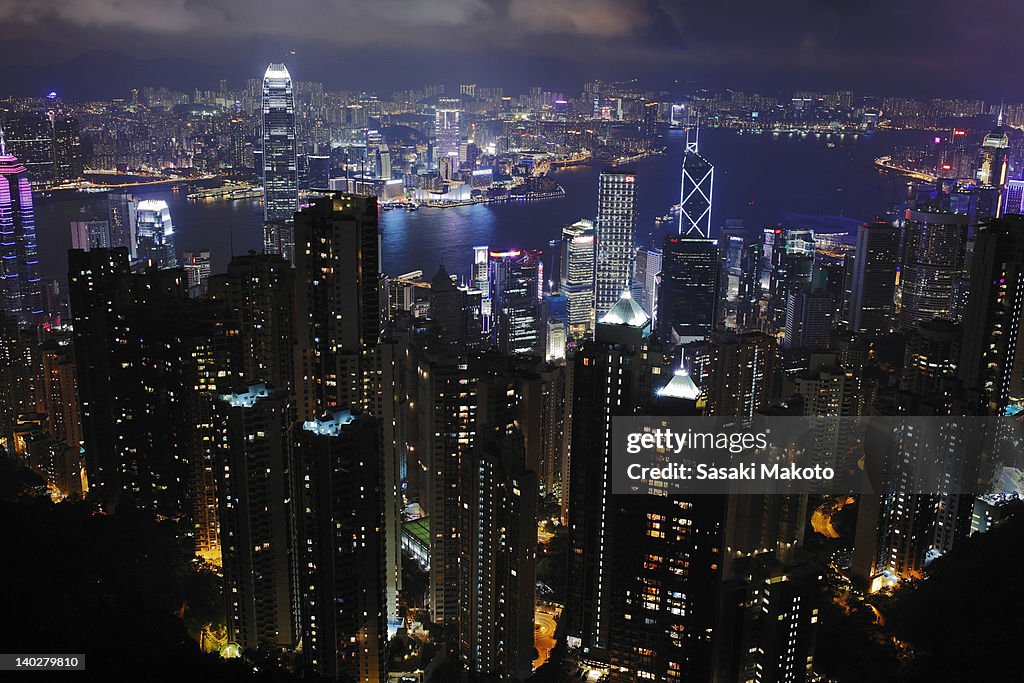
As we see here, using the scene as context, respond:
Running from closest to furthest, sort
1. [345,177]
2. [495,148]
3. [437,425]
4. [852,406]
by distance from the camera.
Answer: [437,425] → [852,406] → [345,177] → [495,148]

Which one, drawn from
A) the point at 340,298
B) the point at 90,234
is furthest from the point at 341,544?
the point at 90,234

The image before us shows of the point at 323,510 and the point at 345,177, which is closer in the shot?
the point at 323,510

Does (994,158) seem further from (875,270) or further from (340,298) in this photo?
(340,298)

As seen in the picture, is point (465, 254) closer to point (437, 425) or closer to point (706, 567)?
point (437, 425)

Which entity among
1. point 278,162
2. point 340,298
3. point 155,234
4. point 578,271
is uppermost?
point 278,162

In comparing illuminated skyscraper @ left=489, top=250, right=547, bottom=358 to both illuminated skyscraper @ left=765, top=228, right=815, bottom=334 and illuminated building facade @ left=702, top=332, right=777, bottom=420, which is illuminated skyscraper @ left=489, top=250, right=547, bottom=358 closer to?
illuminated building facade @ left=702, top=332, right=777, bottom=420

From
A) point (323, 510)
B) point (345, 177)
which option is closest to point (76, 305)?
point (345, 177)

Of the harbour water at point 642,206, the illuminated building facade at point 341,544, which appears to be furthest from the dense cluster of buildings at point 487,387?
the harbour water at point 642,206
